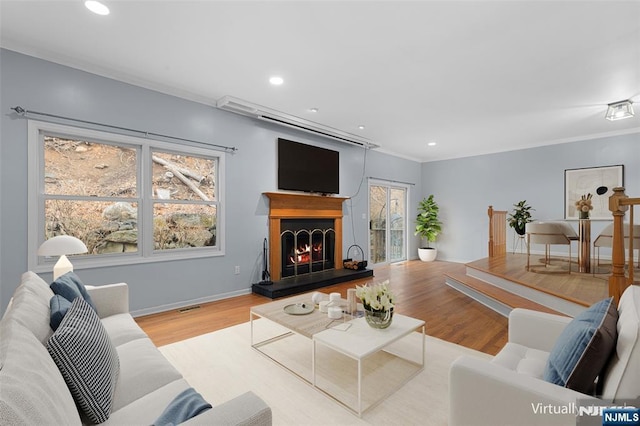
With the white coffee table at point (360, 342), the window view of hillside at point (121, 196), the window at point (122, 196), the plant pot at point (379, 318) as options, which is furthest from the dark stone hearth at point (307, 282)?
the plant pot at point (379, 318)

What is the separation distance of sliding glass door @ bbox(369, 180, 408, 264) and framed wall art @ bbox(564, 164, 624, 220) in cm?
329

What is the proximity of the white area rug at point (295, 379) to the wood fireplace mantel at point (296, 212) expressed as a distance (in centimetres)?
179

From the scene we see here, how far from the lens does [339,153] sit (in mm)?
5879

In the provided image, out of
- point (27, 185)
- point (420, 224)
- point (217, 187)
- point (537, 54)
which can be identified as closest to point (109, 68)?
point (27, 185)

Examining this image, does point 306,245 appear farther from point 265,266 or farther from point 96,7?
point 96,7

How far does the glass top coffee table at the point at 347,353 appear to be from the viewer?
1.92 metres

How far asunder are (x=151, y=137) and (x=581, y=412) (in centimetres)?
422

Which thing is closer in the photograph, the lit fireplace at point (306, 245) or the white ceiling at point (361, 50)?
the white ceiling at point (361, 50)

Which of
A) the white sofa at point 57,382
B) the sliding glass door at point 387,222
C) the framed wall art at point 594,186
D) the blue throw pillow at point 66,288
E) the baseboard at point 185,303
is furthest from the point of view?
the sliding glass door at point 387,222

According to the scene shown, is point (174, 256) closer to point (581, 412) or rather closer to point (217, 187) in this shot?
point (217, 187)

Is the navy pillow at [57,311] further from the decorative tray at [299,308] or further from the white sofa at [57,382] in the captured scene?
the decorative tray at [299,308]

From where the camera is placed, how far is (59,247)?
95.5 inches

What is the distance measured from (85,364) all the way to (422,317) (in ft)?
10.6

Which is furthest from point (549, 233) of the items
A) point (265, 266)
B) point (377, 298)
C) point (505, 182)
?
point (265, 266)
